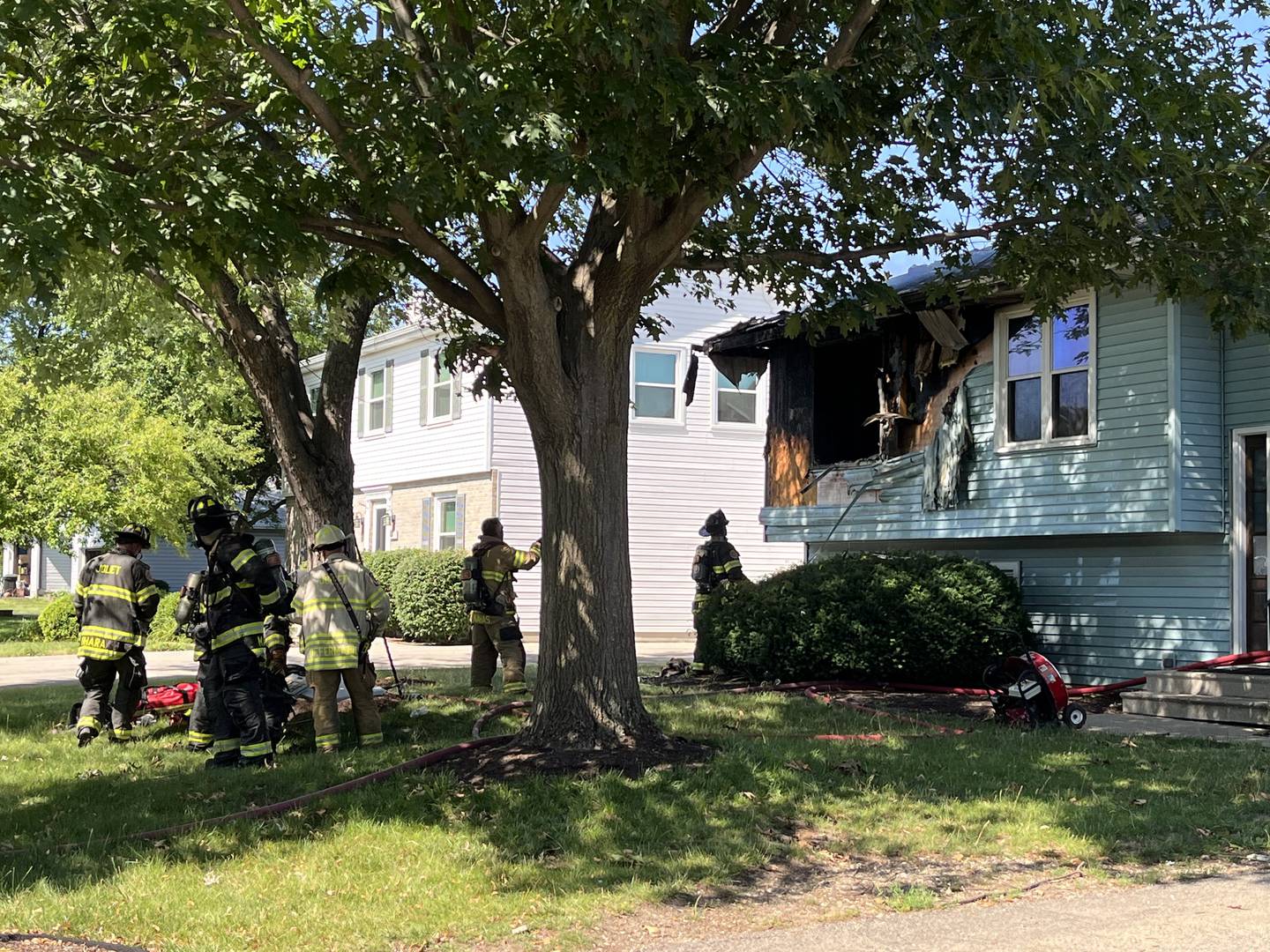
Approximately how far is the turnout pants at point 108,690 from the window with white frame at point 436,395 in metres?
15.5

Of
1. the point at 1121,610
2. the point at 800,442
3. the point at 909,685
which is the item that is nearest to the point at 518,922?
the point at 909,685

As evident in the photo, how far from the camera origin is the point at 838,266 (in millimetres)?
10180

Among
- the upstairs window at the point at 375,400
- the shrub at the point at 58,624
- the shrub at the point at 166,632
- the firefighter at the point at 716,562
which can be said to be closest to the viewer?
the firefighter at the point at 716,562

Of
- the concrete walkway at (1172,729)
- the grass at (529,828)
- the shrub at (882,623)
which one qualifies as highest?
the shrub at (882,623)

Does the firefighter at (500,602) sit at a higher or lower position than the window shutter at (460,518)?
lower

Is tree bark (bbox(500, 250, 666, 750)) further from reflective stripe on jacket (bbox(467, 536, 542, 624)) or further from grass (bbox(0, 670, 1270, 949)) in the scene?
reflective stripe on jacket (bbox(467, 536, 542, 624))

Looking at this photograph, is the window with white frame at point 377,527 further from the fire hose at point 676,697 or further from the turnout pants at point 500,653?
the fire hose at point 676,697

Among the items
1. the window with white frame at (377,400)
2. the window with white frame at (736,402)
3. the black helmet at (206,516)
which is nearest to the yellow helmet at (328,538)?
the black helmet at (206,516)

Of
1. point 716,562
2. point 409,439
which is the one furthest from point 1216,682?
point 409,439

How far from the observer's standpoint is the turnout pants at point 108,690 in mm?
10703

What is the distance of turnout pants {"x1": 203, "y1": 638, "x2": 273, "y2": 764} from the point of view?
30.3 feet

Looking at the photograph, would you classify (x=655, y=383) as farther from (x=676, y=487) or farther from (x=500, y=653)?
(x=500, y=653)

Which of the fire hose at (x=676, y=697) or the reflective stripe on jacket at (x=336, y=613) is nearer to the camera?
the fire hose at (x=676, y=697)

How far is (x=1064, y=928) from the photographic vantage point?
5.75 meters
